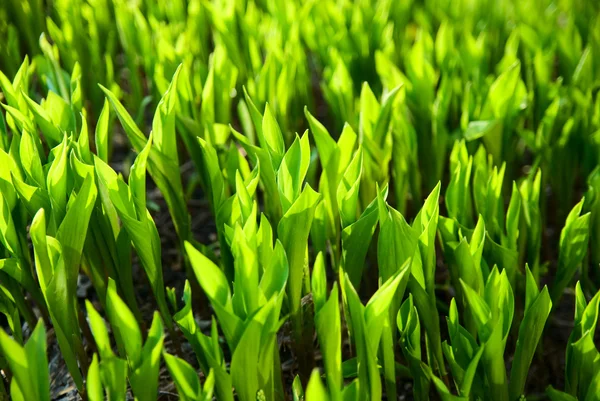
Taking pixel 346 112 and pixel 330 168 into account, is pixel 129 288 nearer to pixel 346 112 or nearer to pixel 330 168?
pixel 330 168

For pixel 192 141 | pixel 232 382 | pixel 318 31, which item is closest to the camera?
pixel 232 382

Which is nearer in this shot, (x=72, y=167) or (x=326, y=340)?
(x=326, y=340)

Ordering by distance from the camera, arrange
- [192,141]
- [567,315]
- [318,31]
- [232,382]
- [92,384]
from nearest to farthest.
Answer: [92,384], [232,382], [192,141], [567,315], [318,31]

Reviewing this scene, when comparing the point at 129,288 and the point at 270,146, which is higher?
the point at 270,146

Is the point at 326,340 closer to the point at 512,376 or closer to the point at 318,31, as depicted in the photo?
the point at 512,376

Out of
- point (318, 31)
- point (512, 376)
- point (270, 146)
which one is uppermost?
point (318, 31)

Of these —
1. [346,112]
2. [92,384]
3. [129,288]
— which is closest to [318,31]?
[346,112]
